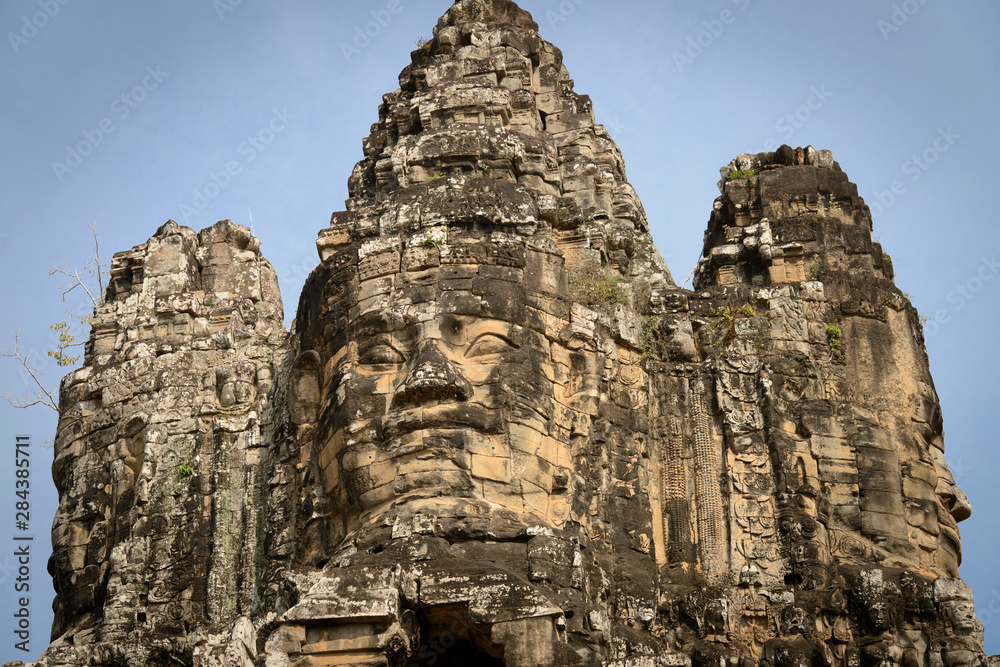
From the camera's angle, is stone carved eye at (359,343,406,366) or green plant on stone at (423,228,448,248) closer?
stone carved eye at (359,343,406,366)

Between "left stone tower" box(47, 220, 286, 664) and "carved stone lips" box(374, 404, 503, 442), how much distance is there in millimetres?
4382

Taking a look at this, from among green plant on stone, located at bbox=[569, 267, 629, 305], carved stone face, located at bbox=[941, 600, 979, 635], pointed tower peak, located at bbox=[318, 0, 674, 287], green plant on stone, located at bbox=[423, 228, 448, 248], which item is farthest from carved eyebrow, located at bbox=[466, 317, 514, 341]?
carved stone face, located at bbox=[941, 600, 979, 635]

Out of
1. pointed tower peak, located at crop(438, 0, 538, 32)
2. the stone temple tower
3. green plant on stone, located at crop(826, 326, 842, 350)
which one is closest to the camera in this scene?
the stone temple tower

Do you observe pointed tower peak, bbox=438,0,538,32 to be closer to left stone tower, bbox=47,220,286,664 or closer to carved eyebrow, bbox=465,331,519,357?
left stone tower, bbox=47,220,286,664

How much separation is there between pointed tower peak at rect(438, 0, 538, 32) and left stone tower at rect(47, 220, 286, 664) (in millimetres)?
4994

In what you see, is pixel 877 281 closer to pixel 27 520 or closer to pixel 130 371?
pixel 130 371

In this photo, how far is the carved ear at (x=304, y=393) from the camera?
73.9 feet

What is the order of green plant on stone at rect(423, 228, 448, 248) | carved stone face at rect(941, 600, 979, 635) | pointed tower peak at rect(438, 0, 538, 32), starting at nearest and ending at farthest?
carved stone face at rect(941, 600, 979, 635) → green plant on stone at rect(423, 228, 448, 248) → pointed tower peak at rect(438, 0, 538, 32)

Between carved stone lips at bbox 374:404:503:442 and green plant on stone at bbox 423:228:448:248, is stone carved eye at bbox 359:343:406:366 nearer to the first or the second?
carved stone lips at bbox 374:404:503:442

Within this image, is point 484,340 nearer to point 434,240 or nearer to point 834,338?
point 434,240

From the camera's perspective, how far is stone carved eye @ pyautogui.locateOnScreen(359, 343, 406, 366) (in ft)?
68.4

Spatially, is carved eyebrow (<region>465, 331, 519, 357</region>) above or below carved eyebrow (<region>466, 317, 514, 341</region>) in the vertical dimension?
below

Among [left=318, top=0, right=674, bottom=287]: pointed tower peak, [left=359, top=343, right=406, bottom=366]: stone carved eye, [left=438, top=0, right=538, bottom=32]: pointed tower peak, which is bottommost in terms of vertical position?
[left=359, top=343, right=406, bottom=366]: stone carved eye

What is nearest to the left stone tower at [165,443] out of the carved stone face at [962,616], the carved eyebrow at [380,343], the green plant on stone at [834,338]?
the carved eyebrow at [380,343]
